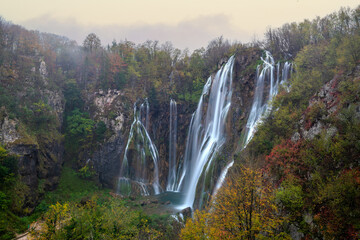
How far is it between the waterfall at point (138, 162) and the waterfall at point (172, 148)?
6.99 feet

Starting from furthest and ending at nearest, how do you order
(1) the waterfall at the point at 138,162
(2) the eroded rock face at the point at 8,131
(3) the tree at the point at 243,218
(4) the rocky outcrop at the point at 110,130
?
(4) the rocky outcrop at the point at 110,130, (1) the waterfall at the point at 138,162, (2) the eroded rock face at the point at 8,131, (3) the tree at the point at 243,218

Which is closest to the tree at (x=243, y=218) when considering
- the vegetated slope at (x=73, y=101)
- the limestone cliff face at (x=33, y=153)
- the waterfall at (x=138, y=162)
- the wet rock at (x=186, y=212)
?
the wet rock at (x=186, y=212)

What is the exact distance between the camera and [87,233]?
1464 centimetres

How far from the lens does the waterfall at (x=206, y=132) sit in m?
27.7

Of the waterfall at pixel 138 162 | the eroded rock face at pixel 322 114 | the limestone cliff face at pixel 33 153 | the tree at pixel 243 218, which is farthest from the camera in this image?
the waterfall at pixel 138 162

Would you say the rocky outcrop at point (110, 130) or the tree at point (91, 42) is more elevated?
the tree at point (91, 42)

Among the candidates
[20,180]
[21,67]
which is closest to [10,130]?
[20,180]

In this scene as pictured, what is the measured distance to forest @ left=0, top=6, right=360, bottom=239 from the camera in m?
11.7

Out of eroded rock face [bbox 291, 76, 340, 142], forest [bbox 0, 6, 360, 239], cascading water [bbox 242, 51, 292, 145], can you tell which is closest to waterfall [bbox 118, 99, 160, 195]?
forest [bbox 0, 6, 360, 239]

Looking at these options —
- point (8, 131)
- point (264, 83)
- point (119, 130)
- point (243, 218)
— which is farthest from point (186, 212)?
point (8, 131)

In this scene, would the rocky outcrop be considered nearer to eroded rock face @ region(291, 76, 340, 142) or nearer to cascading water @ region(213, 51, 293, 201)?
cascading water @ region(213, 51, 293, 201)

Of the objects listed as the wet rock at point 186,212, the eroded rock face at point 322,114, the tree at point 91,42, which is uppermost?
the tree at point 91,42

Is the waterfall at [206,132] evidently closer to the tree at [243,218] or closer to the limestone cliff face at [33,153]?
the tree at [243,218]

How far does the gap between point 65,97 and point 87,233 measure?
31.3 m
